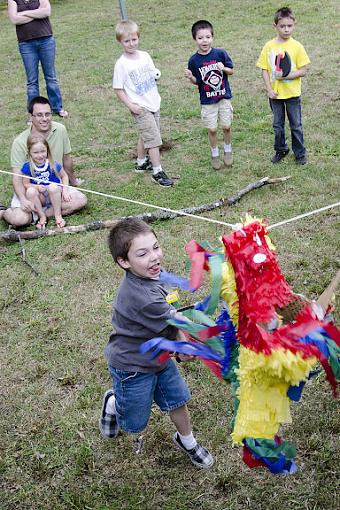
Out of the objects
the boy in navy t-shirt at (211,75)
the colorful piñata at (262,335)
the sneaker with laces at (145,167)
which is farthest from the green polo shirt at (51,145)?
the colorful piñata at (262,335)

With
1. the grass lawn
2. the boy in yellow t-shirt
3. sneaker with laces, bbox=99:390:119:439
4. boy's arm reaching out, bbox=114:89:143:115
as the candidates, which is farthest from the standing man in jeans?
sneaker with laces, bbox=99:390:119:439

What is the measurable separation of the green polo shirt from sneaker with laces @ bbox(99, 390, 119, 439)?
2.53 m

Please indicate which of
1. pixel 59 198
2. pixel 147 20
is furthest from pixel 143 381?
pixel 147 20

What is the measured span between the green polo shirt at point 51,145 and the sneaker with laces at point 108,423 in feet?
8.29

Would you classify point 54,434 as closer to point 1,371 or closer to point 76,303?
point 1,371

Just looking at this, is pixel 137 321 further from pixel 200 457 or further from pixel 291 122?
pixel 291 122

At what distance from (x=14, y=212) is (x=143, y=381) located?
8.65 ft

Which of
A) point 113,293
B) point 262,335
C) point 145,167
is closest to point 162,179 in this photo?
point 145,167

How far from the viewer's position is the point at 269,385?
1824mm

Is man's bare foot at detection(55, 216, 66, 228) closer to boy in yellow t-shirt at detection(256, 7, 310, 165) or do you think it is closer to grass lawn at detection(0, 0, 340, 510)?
grass lawn at detection(0, 0, 340, 510)

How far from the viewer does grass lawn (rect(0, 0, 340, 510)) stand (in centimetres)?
240

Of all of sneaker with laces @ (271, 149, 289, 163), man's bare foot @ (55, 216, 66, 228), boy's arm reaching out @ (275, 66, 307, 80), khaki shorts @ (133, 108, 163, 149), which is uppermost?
boy's arm reaching out @ (275, 66, 307, 80)

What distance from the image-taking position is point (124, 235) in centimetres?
214

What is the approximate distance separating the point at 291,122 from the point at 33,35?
10.7 feet
